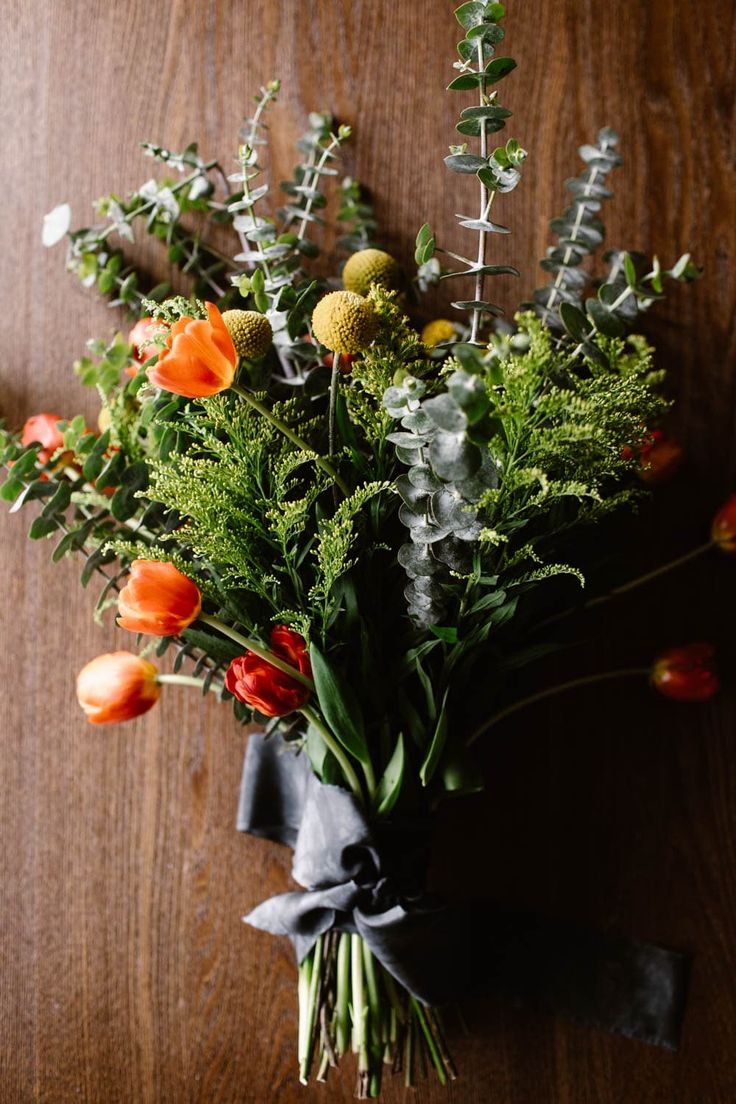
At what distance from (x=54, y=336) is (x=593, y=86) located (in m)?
0.70

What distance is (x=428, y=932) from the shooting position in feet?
2.99

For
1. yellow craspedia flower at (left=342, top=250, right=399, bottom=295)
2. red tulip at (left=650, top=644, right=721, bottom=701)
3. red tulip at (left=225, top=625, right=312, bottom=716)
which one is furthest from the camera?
red tulip at (left=650, top=644, right=721, bottom=701)

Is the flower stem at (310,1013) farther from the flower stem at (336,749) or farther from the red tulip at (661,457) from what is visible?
the red tulip at (661,457)

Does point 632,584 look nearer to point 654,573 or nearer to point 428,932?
point 654,573

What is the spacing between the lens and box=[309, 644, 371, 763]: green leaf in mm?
769

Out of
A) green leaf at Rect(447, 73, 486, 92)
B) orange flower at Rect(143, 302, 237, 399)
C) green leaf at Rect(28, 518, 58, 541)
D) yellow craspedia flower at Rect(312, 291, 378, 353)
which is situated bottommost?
green leaf at Rect(28, 518, 58, 541)

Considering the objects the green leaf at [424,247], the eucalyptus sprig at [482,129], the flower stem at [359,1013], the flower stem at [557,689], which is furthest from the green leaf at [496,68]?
the flower stem at [359,1013]

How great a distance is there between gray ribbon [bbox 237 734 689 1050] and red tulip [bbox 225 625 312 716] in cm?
15

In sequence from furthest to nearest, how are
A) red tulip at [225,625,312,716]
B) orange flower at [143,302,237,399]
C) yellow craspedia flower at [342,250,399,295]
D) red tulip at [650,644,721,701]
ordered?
red tulip at [650,644,721,701] → yellow craspedia flower at [342,250,399,295] → red tulip at [225,625,312,716] → orange flower at [143,302,237,399]

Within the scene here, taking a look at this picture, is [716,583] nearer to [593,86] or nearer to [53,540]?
[593,86]

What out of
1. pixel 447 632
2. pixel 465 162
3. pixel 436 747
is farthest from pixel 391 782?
pixel 465 162

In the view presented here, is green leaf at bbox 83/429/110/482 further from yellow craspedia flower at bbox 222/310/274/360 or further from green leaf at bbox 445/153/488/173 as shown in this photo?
green leaf at bbox 445/153/488/173

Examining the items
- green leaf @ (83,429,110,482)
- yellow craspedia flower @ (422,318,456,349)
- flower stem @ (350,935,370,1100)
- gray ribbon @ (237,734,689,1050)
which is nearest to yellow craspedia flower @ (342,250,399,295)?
yellow craspedia flower @ (422,318,456,349)

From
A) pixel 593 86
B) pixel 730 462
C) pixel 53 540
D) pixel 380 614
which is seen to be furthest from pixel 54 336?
pixel 730 462
